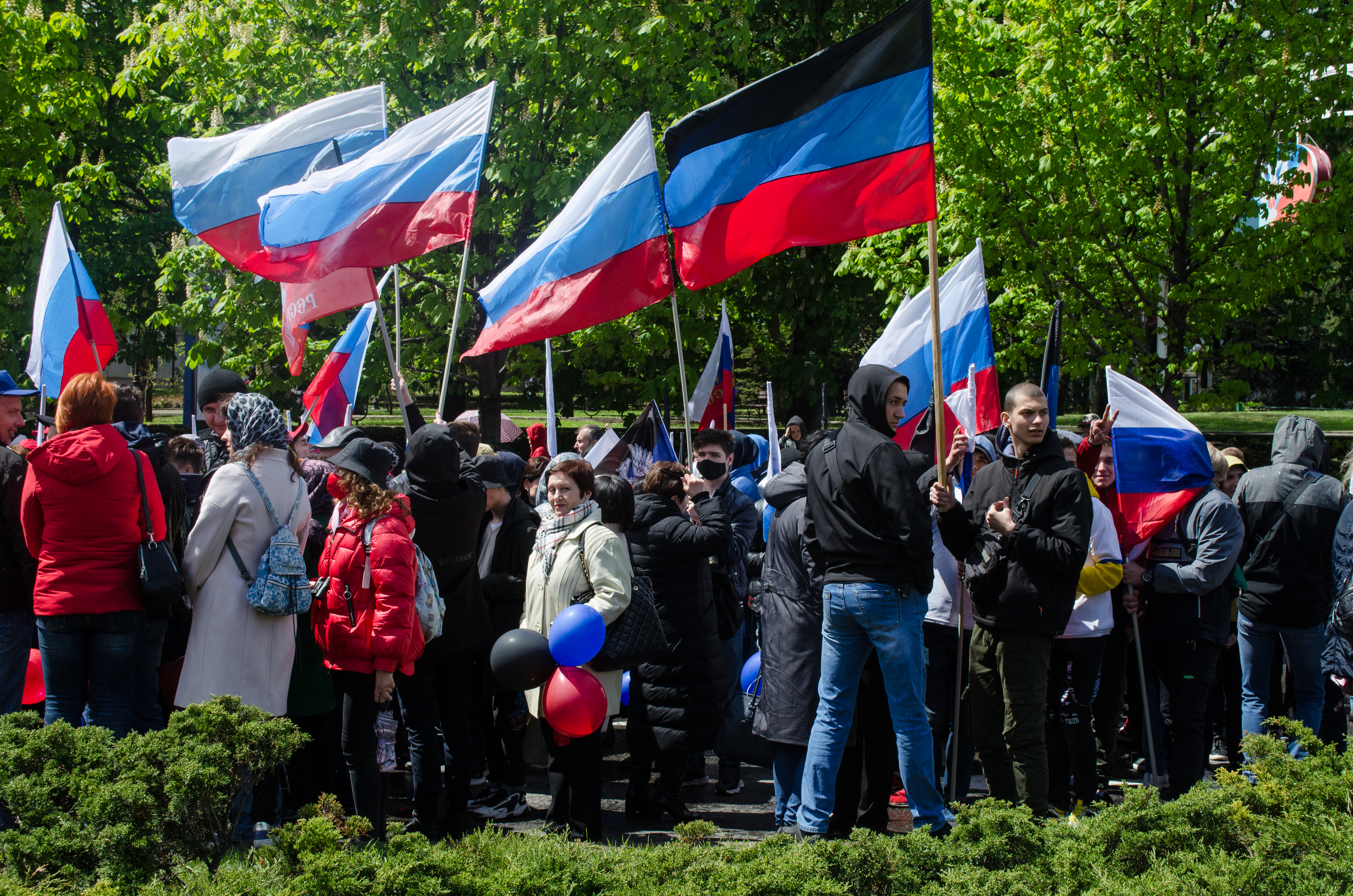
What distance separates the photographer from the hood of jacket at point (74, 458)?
4531mm

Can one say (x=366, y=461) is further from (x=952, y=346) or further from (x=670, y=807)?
(x=952, y=346)

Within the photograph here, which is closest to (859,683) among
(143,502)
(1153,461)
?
(1153,461)

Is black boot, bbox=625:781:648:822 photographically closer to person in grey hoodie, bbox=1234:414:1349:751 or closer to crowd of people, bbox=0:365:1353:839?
crowd of people, bbox=0:365:1353:839

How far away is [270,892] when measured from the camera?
124 inches

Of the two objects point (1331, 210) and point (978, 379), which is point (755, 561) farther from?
point (1331, 210)

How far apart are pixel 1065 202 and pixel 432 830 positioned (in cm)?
1126

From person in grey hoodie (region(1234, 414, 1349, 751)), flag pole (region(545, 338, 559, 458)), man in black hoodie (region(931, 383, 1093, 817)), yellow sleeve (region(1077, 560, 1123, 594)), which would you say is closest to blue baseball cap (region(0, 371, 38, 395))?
flag pole (region(545, 338, 559, 458))

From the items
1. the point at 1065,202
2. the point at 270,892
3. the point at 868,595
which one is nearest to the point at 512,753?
the point at 868,595

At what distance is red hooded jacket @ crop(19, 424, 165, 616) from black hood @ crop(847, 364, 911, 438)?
3.17m

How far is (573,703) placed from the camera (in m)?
4.66

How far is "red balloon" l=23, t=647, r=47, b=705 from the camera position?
5277 mm

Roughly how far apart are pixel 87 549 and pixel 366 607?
4.05 ft

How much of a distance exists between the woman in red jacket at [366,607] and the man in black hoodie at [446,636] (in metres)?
0.38

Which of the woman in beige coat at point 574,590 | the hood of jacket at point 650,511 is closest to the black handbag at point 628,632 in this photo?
the woman in beige coat at point 574,590
